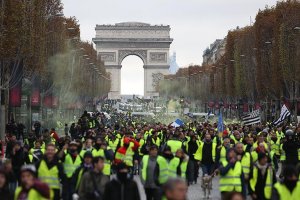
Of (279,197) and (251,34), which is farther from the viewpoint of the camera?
(251,34)

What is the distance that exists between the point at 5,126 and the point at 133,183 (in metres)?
35.8

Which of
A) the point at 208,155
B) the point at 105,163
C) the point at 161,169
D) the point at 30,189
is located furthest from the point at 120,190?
the point at 208,155

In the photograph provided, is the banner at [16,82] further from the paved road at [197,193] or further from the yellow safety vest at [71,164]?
the yellow safety vest at [71,164]

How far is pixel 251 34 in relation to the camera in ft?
289

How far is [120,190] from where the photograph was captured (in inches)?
554

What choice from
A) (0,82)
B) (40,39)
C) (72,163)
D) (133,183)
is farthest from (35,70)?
(133,183)

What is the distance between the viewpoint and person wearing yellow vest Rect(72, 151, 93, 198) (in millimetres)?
16719

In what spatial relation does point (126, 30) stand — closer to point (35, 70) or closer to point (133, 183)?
point (35, 70)

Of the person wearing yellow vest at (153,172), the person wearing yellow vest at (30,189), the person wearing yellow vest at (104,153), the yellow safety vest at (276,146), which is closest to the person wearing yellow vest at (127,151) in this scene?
the person wearing yellow vest at (104,153)

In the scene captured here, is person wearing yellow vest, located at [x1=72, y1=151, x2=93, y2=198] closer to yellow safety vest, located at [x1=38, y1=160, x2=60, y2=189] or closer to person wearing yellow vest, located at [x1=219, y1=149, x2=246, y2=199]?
yellow safety vest, located at [x1=38, y1=160, x2=60, y2=189]

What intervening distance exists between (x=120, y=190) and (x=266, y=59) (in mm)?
62151

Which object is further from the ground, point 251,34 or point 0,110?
point 251,34

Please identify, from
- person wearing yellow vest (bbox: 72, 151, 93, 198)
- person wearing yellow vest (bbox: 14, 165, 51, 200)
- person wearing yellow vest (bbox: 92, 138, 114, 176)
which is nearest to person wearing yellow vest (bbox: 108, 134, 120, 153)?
person wearing yellow vest (bbox: 92, 138, 114, 176)

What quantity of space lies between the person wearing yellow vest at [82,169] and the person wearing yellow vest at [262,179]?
8.79ft
